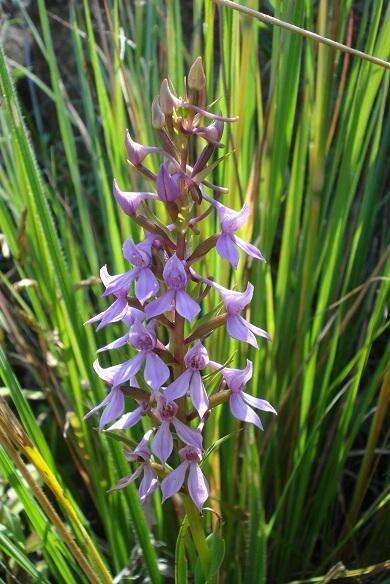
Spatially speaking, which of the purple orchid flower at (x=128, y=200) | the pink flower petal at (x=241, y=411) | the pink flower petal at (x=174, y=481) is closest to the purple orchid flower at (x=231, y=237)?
the purple orchid flower at (x=128, y=200)

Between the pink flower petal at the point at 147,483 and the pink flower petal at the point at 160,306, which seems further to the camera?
the pink flower petal at the point at 147,483

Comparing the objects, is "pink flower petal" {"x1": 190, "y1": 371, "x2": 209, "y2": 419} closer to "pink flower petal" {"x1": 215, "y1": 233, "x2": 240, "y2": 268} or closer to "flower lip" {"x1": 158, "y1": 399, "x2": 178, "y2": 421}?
"flower lip" {"x1": 158, "y1": 399, "x2": 178, "y2": 421}

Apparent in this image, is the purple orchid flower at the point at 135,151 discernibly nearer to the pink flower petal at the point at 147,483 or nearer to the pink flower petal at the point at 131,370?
the pink flower petal at the point at 131,370

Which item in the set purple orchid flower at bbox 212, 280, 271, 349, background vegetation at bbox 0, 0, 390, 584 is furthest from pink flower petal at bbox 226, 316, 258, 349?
background vegetation at bbox 0, 0, 390, 584

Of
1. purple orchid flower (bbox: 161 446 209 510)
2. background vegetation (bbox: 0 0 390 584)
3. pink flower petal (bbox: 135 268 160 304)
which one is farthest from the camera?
background vegetation (bbox: 0 0 390 584)

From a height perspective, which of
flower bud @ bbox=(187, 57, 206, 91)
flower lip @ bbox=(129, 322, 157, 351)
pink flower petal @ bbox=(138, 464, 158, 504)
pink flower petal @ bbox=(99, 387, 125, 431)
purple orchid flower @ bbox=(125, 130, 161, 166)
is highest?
flower bud @ bbox=(187, 57, 206, 91)

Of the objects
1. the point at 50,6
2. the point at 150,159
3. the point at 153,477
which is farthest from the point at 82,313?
the point at 50,6

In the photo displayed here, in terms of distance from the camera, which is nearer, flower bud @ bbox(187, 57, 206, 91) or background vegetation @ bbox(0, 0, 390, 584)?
flower bud @ bbox(187, 57, 206, 91)
